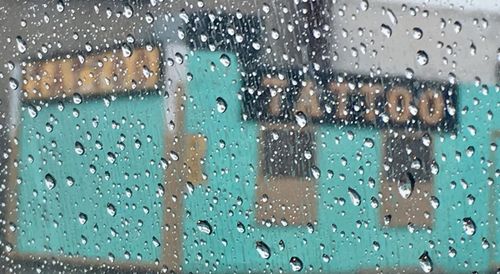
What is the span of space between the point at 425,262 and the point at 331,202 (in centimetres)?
15

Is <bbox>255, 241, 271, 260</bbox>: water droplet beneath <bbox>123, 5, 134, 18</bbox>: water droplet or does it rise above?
beneath

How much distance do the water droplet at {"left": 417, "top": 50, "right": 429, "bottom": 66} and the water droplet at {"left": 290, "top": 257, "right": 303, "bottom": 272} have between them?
1.05ft

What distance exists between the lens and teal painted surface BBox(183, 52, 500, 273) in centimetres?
100

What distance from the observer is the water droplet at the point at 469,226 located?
99 cm

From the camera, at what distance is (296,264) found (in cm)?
101

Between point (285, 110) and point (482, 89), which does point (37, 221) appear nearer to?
point (285, 110)

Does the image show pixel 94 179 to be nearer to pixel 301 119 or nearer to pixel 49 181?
pixel 49 181

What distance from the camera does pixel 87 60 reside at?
1091 millimetres

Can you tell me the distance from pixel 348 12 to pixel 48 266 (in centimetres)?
57

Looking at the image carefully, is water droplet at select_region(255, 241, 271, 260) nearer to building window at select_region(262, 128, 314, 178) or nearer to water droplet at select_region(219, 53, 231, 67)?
building window at select_region(262, 128, 314, 178)

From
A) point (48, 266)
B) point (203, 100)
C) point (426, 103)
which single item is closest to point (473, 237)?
point (426, 103)

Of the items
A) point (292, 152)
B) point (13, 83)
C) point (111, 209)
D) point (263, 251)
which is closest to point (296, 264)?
point (263, 251)

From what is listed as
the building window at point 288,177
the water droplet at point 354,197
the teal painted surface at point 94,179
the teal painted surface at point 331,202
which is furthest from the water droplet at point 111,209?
the water droplet at point 354,197

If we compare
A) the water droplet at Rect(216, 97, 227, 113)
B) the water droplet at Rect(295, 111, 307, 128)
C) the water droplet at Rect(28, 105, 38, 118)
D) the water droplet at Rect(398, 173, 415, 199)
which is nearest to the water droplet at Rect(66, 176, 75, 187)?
the water droplet at Rect(28, 105, 38, 118)
